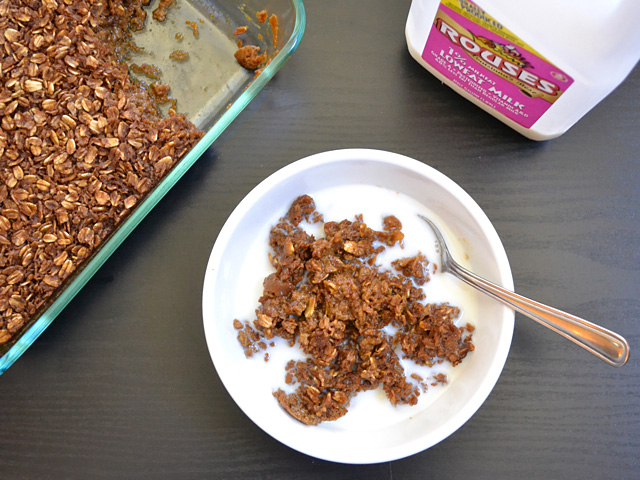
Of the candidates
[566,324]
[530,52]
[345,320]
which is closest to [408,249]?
[345,320]

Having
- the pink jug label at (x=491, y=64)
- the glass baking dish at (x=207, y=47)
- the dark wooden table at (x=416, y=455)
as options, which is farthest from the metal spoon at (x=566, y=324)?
the glass baking dish at (x=207, y=47)

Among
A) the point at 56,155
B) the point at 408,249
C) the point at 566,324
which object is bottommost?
the point at 56,155

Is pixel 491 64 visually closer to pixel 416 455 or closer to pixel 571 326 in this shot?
pixel 571 326

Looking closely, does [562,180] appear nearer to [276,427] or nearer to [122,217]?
[276,427]

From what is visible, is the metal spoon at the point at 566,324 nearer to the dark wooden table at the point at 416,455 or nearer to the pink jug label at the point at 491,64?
the dark wooden table at the point at 416,455

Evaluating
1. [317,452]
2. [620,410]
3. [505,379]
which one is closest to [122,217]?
[317,452]

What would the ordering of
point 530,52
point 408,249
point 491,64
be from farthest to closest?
point 408,249, point 491,64, point 530,52

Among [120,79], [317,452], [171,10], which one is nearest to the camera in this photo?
[317,452]
